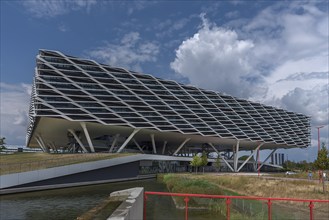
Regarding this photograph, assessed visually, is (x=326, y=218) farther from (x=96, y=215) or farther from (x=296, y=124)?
(x=296, y=124)

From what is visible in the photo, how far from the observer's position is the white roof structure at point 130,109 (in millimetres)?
63938

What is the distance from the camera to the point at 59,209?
76.1ft

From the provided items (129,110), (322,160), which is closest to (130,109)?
(129,110)

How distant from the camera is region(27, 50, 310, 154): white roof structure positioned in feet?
210

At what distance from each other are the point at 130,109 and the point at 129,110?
331 mm

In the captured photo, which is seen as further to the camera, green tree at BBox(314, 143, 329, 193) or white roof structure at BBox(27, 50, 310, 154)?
white roof structure at BBox(27, 50, 310, 154)

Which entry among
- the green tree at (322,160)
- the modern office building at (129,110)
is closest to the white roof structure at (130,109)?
the modern office building at (129,110)

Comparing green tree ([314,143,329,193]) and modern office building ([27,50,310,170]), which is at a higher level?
modern office building ([27,50,310,170])

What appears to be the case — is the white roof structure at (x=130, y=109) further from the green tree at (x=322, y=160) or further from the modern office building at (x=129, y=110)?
the green tree at (x=322, y=160)

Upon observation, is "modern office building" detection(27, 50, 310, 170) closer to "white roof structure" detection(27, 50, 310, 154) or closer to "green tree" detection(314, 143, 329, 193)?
"white roof structure" detection(27, 50, 310, 154)

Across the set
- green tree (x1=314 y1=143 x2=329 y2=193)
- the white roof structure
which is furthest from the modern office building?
green tree (x1=314 y1=143 x2=329 y2=193)

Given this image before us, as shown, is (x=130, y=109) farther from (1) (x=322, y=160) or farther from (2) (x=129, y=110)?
(1) (x=322, y=160)

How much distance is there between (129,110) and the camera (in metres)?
73.5

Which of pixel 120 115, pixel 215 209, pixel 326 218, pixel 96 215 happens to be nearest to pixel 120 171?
pixel 120 115
